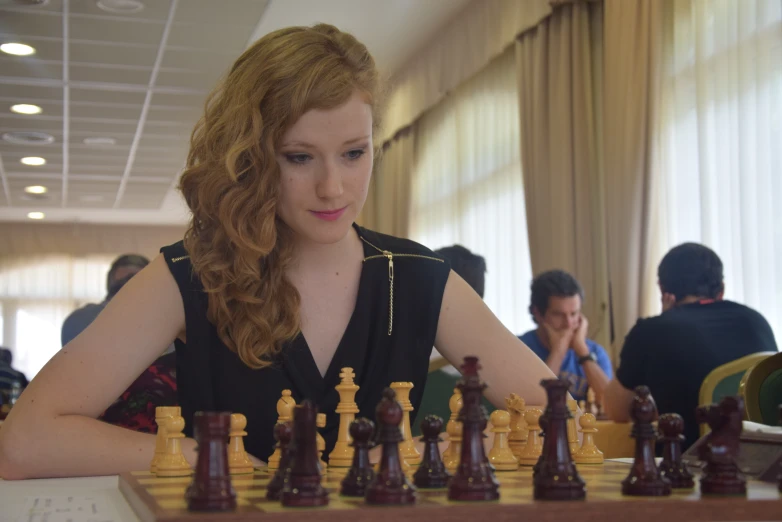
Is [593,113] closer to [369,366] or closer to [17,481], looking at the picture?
[369,366]

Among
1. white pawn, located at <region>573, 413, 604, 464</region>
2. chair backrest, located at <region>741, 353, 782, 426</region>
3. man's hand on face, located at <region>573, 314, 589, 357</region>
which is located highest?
man's hand on face, located at <region>573, 314, 589, 357</region>

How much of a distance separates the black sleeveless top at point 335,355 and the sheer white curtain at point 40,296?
13418 millimetres

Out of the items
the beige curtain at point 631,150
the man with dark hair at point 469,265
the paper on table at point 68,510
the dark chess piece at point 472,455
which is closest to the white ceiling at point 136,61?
the beige curtain at point 631,150

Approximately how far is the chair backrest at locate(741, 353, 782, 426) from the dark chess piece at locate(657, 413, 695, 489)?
0.47m

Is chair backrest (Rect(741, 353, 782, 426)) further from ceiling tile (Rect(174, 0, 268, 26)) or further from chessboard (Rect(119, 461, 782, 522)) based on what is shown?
ceiling tile (Rect(174, 0, 268, 26))

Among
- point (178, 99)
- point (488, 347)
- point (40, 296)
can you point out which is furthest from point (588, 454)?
point (40, 296)

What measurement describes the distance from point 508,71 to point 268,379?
5.26 m

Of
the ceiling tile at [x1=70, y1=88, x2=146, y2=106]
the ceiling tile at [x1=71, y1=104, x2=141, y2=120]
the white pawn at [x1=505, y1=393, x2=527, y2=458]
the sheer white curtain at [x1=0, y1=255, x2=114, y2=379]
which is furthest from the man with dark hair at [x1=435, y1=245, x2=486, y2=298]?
the sheer white curtain at [x1=0, y1=255, x2=114, y2=379]

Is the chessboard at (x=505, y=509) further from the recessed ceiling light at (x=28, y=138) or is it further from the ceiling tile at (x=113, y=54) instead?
the recessed ceiling light at (x=28, y=138)

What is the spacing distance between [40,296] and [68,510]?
14.7m

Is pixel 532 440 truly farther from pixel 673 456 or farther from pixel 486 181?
pixel 486 181

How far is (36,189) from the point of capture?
37.8 feet

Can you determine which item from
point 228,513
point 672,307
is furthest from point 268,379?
point 672,307

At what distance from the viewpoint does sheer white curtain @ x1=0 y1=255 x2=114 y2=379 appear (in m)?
14.5
